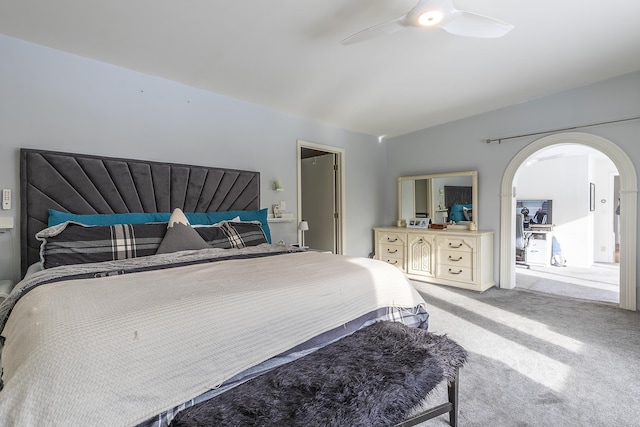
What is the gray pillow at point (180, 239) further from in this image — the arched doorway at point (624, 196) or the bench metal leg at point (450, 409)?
the arched doorway at point (624, 196)

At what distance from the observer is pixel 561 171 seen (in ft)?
20.4

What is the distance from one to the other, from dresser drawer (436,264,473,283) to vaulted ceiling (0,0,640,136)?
7.24ft

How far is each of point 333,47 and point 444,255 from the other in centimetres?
310

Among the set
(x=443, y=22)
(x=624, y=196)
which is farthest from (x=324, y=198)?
(x=624, y=196)

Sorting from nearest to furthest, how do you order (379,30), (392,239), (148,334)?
(148,334) → (379,30) → (392,239)

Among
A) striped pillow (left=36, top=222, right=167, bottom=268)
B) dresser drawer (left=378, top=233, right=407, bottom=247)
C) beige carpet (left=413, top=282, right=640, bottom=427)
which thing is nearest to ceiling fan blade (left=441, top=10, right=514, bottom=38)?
beige carpet (left=413, top=282, right=640, bottom=427)

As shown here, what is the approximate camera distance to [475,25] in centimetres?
200

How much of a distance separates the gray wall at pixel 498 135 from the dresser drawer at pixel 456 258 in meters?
0.51

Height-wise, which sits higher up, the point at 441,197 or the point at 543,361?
the point at 441,197

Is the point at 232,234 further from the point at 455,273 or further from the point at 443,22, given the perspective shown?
the point at 455,273

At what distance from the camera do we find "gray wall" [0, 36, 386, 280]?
2.38 m

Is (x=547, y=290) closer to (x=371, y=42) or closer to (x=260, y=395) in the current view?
(x=371, y=42)

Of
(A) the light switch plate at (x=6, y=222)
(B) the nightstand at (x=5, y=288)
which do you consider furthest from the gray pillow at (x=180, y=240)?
(A) the light switch plate at (x=6, y=222)

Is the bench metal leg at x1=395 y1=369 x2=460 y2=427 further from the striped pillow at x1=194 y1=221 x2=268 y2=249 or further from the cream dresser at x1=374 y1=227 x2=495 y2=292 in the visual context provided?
the cream dresser at x1=374 y1=227 x2=495 y2=292
